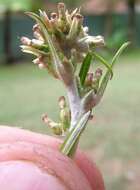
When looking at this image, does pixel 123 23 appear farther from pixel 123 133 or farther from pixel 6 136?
pixel 6 136

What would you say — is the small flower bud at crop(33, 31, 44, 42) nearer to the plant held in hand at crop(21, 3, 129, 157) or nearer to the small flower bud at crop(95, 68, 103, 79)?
the plant held in hand at crop(21, 3, 129, 157)

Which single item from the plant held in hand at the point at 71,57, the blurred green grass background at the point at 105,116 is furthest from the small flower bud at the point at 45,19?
the blurred green grass background at the point at 105,116

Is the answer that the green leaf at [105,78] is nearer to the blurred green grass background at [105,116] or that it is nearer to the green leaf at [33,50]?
the green leaf at [33,50]

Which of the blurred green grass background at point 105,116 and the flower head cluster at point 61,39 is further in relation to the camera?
the blurred green grass background at point 105,116

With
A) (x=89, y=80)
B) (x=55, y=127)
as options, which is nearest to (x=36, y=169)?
(x=55, y=127)

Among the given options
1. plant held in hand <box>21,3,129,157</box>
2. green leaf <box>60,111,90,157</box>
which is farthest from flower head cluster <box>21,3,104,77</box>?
green leaf <box>60,111,90,157</box>

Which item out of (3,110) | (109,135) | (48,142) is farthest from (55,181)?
(3,110)

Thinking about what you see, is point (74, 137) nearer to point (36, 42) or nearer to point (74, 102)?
point (74, 102)
